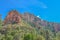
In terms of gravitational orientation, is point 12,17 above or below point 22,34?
above

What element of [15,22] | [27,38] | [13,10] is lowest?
[27,38]

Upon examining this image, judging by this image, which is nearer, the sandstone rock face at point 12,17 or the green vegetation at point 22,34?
the green vegetation at point 22,34

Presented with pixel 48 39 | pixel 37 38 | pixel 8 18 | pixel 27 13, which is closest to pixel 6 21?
pixel 8 18

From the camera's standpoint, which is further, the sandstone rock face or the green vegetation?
the sandstone rock face

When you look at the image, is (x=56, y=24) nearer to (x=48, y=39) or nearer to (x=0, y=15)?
(x=0, y=15)

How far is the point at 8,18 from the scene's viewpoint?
12062cm

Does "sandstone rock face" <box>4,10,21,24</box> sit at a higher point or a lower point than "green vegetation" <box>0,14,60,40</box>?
higher

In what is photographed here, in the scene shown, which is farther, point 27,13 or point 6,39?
point 27,13

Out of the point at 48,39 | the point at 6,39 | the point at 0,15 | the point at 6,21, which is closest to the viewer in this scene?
the point at 6,39

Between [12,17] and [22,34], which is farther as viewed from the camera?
[12,17]

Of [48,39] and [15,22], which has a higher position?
[15,22]

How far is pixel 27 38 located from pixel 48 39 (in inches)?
1233

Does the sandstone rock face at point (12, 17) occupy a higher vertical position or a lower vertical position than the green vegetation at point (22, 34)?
higher

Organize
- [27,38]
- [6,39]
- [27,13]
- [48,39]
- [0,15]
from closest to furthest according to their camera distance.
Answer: [27,38], [6,39], [48,39], [0,15], [27,13]
